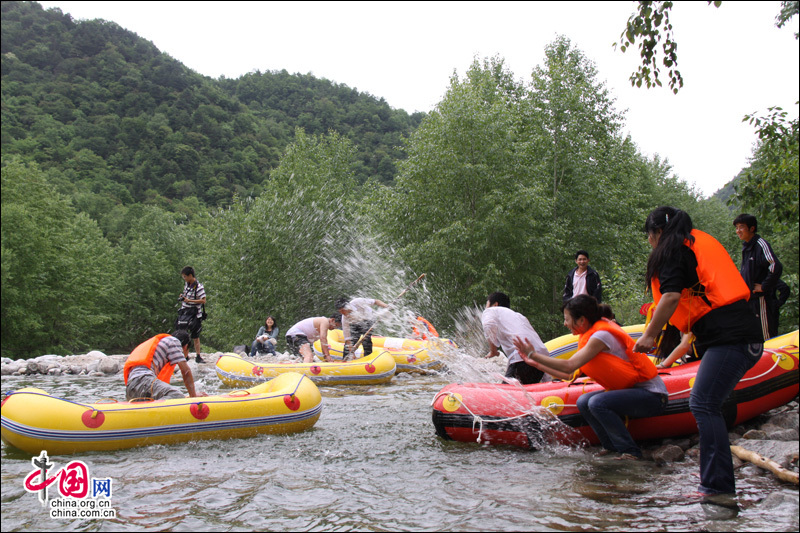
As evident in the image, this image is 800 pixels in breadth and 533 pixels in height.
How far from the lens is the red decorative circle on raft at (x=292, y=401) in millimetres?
6590

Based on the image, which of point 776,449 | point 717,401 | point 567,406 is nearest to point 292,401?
point 567,406

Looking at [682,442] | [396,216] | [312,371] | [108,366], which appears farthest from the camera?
[396,216]

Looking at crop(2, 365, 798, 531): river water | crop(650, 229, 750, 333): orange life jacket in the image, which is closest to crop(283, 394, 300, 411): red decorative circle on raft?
crop(2, 365, 798, 531): river water

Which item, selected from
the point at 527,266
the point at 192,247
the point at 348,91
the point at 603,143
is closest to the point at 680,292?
the point at 527,266

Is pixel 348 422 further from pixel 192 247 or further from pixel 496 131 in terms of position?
pixel 192 247

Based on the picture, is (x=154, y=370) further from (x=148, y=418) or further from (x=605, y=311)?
(x=605, y=311)

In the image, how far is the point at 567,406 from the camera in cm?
543

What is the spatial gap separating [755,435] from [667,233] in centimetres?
240

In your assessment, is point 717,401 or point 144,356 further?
point 144,356

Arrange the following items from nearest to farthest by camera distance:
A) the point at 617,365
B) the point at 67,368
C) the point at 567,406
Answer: the point at 617,365
the point at 567,406
the point at 67,368

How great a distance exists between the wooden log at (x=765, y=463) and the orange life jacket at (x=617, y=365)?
33.5 inches

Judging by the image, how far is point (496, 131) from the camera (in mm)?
21172

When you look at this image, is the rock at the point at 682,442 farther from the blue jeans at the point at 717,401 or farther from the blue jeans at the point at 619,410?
the blue jeans at the point at 717,401

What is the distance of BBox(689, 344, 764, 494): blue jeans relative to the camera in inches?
143
